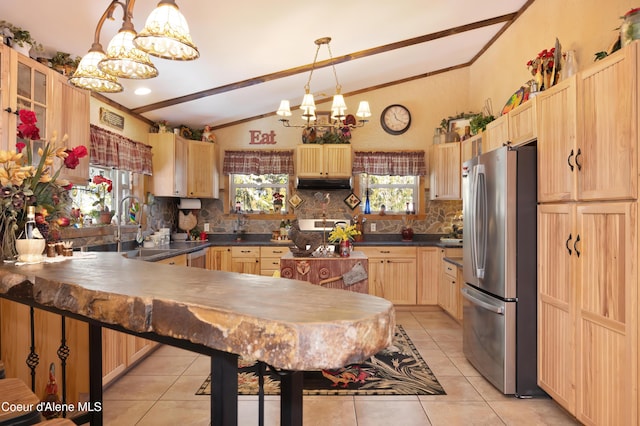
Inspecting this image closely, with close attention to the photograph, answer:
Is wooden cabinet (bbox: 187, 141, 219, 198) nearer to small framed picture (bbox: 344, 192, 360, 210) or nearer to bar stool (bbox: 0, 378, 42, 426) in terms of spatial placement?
small framed picture (bbox: 344, 192, 360, 210)

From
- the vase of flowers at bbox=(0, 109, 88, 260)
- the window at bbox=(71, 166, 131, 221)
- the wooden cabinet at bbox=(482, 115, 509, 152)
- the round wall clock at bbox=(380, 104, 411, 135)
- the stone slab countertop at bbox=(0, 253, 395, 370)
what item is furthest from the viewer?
the round wall clock at bbox=(380, 104, 411, 135)

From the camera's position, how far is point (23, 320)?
7.02 feet

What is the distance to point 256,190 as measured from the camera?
647cm

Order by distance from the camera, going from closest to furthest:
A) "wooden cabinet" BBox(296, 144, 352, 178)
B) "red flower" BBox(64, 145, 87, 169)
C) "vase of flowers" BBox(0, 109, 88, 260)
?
"vase of flowers" BBox(0, 109, 88, 260) → "red flower" BBox(64, 145, 87, 169) → "wooden cabinet" BBox(296, 144, 352, 178)

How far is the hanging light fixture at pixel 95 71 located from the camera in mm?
2006

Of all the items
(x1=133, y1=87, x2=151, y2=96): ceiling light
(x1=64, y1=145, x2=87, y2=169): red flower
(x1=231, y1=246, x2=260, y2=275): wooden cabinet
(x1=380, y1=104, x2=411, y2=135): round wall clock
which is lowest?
(x1=231, y1=246, x2=260, y2=275): wooden cabinet

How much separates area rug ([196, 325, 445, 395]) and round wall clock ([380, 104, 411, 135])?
3.54 meters

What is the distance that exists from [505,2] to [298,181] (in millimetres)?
3265

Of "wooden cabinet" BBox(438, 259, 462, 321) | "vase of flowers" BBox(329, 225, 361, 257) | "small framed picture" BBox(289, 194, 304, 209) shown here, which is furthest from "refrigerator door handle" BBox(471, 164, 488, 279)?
"small framed picture" BBox(289, 194, 304, 209)

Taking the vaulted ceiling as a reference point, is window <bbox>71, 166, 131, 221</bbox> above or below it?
below

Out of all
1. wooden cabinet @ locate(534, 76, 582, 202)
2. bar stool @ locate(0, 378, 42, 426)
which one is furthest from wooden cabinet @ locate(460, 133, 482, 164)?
bar stool @ locate(0, 378, 42, 426)

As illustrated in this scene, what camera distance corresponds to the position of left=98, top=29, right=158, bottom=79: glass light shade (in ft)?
6.04

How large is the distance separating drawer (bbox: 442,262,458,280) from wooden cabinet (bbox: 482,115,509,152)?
1.49 meters

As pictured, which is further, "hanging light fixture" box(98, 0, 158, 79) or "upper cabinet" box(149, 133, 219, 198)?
"upper cabinet" box(149, 133, 219, 198)
